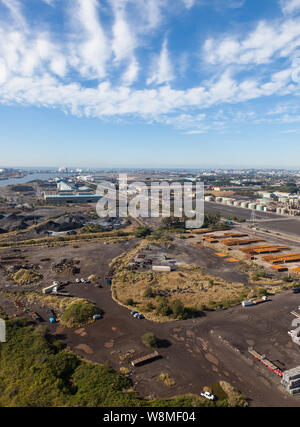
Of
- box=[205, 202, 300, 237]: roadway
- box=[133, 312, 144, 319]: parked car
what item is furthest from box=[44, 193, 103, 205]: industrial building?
box=[133, 312, 144, 319]: parked car

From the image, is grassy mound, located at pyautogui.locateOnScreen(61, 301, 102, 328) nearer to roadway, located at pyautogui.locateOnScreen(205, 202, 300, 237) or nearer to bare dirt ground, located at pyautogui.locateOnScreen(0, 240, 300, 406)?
bare dirt ground, located at pyautogui.locateOnScreen(0, 240, 300, 406)

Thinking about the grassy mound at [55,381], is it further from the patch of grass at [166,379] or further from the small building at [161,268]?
the small building at [161,268]

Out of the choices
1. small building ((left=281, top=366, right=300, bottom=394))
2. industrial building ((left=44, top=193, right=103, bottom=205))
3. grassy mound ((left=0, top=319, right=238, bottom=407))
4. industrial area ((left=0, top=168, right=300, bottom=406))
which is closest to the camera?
grassy mound ((left=0, top=319, right=238, bottom=407))

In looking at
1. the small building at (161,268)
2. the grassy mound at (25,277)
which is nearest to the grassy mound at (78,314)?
the grassy mound at (25,277)

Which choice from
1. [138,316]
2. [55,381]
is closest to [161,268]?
[138,316]

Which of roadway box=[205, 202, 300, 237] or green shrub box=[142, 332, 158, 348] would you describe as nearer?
green shrub box=[142, 332, 158, 348]
